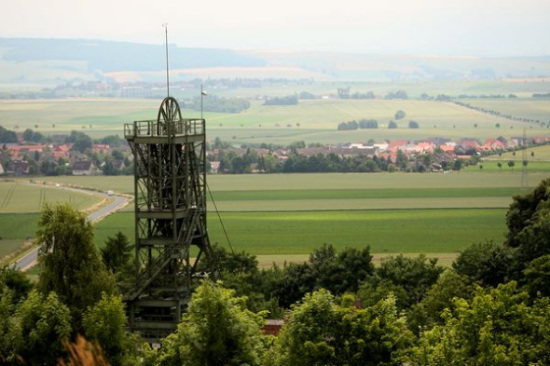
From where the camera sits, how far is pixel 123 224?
2844 inches

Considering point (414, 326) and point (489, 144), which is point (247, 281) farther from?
point (489, 144)

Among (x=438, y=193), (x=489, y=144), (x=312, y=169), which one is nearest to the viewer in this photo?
(x=438, y=193)

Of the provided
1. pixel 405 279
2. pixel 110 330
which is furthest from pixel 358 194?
pixel 110 330

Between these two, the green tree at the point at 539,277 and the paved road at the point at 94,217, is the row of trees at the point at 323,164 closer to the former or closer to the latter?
the paved road at the point at 94,217

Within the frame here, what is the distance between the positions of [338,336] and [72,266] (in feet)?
22.6

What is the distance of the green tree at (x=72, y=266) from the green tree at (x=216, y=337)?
397 centimetres

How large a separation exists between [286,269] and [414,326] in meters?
13.9

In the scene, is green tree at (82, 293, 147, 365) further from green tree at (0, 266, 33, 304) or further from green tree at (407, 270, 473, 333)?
green tree at (0, 266, 33, 304)

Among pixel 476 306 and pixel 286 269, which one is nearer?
pixel 476 306

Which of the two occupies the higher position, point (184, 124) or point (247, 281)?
point (184, 124)

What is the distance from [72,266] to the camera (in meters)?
28.9

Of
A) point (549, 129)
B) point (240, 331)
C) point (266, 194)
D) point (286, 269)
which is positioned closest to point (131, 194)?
point (266, 194)

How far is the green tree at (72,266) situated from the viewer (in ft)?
94.0

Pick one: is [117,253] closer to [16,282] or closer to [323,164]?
[16,282]
